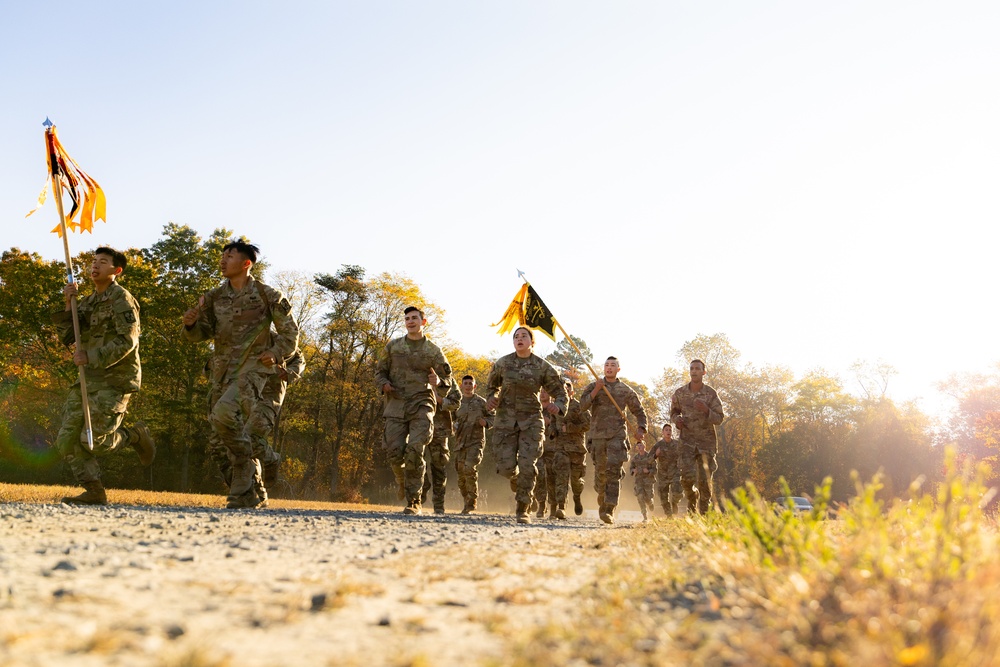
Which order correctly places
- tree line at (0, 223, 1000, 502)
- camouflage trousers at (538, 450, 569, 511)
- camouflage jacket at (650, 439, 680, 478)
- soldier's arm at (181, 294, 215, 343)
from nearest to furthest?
soldier's arm at (181, 294, 215, 343)
camouflage trousers at (538, 450, 569, 511)
camouflage jacket at (650, 439, 680, 478)
tree line at (0, 223, 1000, 502)

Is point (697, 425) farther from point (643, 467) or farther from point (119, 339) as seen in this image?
point (643, 467)

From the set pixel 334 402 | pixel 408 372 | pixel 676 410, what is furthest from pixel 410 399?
pixel 334 402

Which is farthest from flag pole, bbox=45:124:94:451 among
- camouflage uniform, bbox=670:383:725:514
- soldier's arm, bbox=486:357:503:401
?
camouflage uniform, bbox=670:383:725:514

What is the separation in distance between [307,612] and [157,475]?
128ft

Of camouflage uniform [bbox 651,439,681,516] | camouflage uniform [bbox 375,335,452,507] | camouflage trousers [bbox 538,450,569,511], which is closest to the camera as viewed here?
camouflage uniform [bbox 375,335,452,507]

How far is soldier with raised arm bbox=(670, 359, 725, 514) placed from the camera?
43.6 ft

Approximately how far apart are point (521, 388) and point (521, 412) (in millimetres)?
327

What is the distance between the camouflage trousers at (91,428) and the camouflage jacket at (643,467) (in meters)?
16.7

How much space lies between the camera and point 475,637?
2.48 meters

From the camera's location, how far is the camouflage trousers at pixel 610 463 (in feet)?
41.7

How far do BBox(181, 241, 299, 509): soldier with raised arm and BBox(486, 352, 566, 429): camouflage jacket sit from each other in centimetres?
309

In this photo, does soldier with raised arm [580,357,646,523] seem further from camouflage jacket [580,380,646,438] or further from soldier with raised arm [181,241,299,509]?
soldier with raised arm [181,241,299,509]

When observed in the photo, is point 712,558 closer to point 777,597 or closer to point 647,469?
point 777,597

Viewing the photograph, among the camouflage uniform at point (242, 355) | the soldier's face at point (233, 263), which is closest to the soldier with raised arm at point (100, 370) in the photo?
the camouflage uniform at point (242, 355)
